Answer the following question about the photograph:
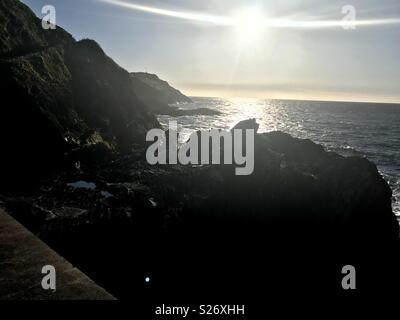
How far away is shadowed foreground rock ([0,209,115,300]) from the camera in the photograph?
306 centimetres

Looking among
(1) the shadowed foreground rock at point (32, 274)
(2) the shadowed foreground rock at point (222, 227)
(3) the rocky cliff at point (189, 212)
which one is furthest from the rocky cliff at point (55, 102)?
(1) the shadowed foreground rock at point (32, 274)

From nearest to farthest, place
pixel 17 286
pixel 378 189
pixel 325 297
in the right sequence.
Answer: pixel 17 286 < pixel 325 297 < pixel 378 189

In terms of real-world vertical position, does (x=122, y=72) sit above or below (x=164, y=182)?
above

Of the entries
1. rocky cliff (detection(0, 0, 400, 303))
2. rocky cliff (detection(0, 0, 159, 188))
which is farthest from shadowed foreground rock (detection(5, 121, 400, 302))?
rocky cliff (detection(0, 0, 159, 188))

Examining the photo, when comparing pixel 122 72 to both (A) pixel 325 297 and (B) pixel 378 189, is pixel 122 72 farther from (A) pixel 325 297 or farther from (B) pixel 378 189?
(A) pixel 325 297

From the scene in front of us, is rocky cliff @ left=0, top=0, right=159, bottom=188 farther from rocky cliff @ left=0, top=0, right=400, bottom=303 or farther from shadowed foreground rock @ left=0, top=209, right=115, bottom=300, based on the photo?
shadowed foreground rock @ left=0, top=209, right=115, bottom=300

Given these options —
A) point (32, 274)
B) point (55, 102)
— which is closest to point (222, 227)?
point (32, 274)

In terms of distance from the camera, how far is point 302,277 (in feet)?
59.2

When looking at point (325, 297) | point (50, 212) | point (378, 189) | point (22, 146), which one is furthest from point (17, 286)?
point (22, 146)

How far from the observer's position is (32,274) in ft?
11.0

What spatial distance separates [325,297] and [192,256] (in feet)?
21.8

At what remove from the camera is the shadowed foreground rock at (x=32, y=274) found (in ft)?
10.0

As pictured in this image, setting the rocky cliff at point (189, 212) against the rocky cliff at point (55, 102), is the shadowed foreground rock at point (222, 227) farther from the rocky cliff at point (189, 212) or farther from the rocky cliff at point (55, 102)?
the rocky cliff at point (55, 102)
